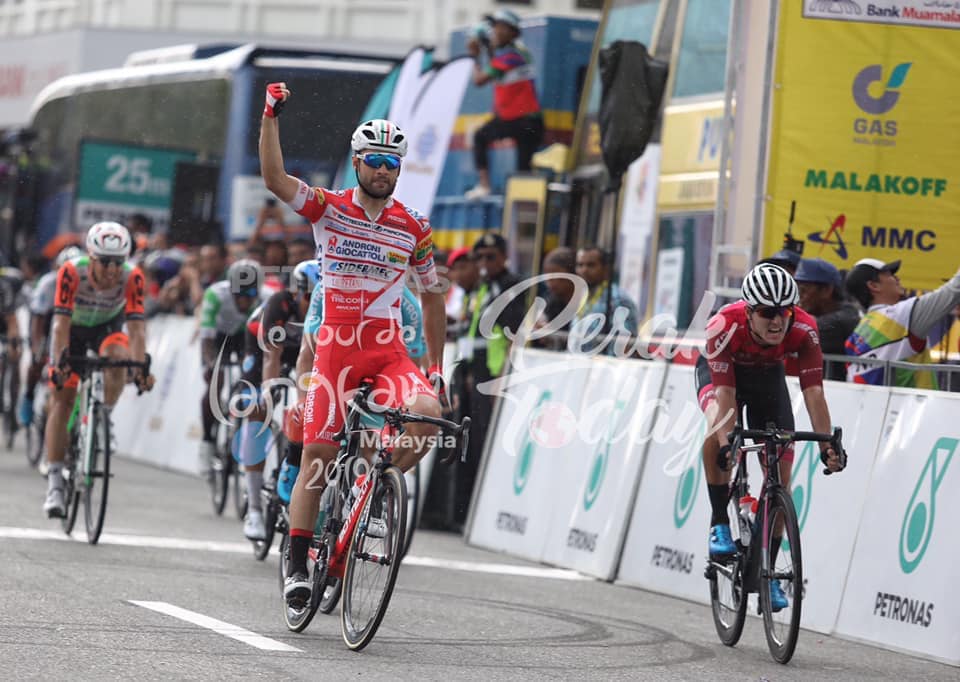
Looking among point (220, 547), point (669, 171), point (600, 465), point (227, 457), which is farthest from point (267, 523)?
point (669, 171)

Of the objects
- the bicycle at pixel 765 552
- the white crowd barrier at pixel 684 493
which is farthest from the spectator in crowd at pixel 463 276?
the bicycle at pixel 765 552

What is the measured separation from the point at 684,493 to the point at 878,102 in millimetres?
3383

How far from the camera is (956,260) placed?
45.8 feet

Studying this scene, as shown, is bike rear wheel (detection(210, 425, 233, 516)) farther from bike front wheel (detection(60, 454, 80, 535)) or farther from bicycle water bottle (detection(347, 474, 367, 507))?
bicycle water bottle (detection(347, 474, 367, 507))

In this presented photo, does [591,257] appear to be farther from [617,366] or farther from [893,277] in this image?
[893,277]

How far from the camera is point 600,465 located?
13.7m

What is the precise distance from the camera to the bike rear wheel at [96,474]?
497 inches

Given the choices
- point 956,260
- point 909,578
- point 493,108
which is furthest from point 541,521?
point 493,108

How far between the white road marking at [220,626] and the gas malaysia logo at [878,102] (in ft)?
21.5

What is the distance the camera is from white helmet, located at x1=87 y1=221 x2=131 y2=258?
1313cm

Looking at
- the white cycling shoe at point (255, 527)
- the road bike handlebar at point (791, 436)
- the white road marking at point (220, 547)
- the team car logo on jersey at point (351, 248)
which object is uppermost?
the team car logo on jersey at point (351, 248)

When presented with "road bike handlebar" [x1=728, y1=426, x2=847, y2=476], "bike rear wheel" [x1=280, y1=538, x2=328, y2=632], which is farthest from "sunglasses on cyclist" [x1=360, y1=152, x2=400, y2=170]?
"road bike handlebar" [x1=728, y1=426, x2=847, y2=476]

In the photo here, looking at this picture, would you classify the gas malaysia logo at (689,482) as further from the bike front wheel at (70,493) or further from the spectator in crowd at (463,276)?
the spectator in crowd at (463,276)

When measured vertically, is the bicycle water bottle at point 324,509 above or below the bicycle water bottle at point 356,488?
below
